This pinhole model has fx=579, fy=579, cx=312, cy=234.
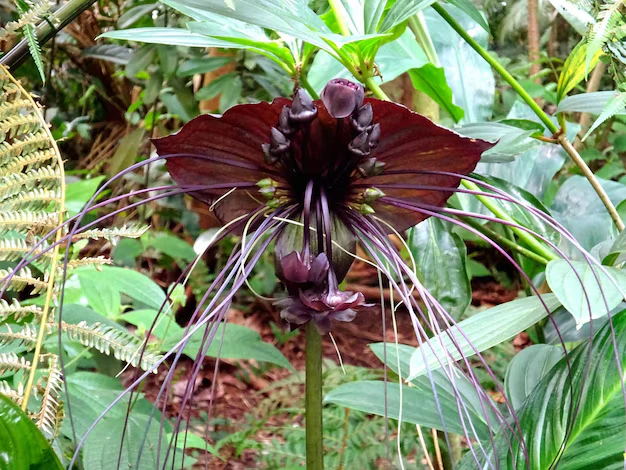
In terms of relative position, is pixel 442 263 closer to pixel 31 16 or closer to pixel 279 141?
pixel 279 141

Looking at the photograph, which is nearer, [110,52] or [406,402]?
[406,402]

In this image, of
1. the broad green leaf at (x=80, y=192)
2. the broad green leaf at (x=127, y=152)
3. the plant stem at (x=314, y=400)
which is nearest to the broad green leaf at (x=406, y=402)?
the plant stem at (x=314, y=400)

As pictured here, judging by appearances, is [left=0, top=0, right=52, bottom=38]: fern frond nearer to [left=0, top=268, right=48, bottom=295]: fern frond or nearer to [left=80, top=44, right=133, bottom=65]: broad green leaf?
[left=0, top=268, right=48, bottom=295]: fern frond

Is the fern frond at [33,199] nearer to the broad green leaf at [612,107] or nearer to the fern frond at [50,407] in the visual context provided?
the fern frond at [50,407]

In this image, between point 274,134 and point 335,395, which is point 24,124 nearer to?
point 274,134

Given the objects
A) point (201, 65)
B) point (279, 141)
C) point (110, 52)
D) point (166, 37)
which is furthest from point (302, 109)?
point (110, 52)

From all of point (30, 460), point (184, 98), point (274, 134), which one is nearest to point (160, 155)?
point (274, 134)

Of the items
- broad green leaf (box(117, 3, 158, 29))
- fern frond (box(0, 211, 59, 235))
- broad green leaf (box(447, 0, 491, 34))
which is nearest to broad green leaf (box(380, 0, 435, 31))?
broad green leaf (box(447, 0, 491, 34))
